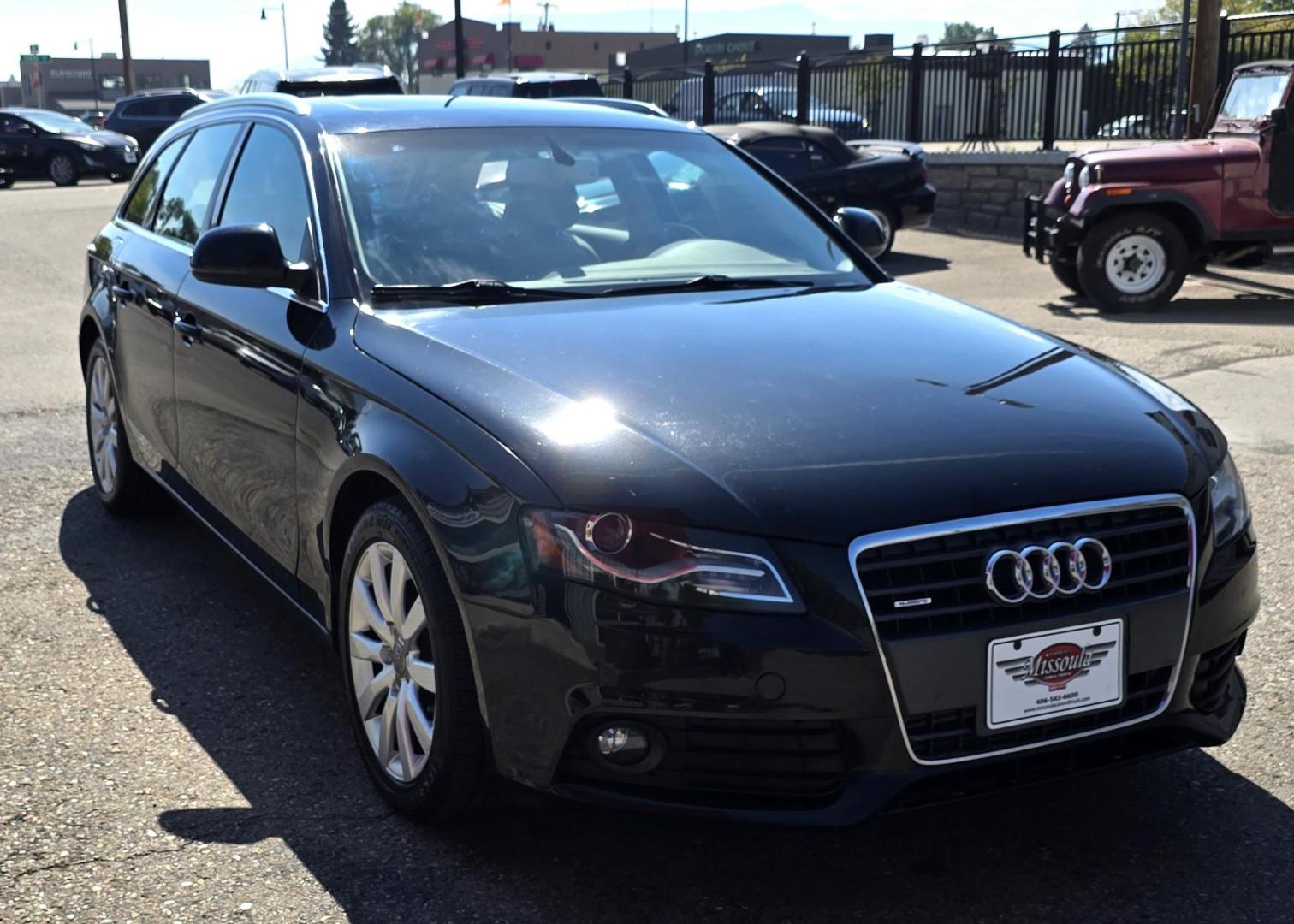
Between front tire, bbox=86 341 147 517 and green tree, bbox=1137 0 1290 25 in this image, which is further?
green tree, bbox=1137 0 1290 25

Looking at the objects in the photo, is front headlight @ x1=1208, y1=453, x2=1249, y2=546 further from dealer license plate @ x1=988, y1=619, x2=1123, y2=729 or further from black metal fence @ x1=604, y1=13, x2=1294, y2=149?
black metal fence @ x1=604, y1=13, x2=1294, y2=149

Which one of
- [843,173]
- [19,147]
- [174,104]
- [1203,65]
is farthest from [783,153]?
[174,104]

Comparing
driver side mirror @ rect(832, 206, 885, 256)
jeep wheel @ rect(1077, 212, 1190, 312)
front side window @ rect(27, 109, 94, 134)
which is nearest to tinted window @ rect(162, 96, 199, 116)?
front side window @ rect(27, 109, 94, 134)

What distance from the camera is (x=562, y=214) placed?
174 inches

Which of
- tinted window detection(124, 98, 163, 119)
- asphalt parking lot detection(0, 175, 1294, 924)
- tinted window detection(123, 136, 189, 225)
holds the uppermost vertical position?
tinted window detection(124, 98, 163, 119)

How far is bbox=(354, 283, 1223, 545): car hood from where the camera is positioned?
9.53 feet

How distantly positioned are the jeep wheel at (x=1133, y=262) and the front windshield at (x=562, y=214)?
26.2 feet

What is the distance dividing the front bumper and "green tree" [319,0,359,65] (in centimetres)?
16252

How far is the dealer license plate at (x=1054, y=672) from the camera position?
288 cm

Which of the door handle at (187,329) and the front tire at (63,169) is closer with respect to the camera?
the door handle at (187,329)

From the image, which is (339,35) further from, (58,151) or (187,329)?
(187,329)

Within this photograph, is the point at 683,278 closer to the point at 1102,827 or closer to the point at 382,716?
the point at 382,716

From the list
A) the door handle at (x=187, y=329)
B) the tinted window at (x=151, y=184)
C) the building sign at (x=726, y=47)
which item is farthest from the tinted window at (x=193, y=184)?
the building sign at (x=726, y=47)

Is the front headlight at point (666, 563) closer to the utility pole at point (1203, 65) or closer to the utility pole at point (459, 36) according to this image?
the utility pole at point (1203, 65)
